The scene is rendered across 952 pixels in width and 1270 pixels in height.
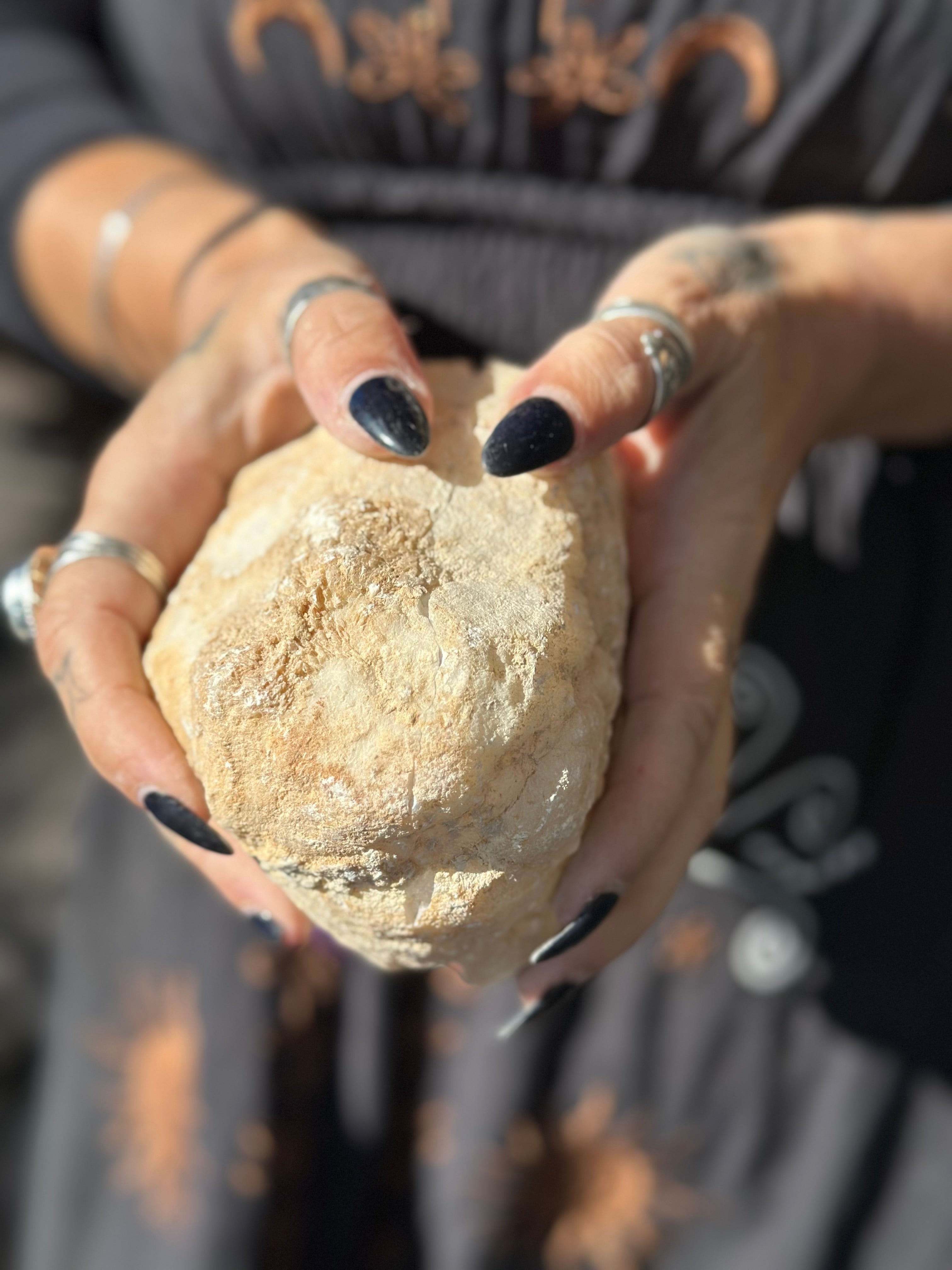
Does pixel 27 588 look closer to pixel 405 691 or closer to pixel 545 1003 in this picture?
pixel 405 691

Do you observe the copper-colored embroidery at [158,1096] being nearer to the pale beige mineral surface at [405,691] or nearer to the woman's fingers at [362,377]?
the pale beige mineral surface at [405,691]

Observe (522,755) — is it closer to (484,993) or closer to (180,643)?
(180,643)

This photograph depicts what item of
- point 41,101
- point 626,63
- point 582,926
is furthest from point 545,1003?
point 41,101

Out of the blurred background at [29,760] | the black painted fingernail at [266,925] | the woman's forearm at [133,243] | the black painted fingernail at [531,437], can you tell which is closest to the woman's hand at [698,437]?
the black painted fingernail at [531,437]

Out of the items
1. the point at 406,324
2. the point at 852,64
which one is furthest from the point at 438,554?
the point at 852,64

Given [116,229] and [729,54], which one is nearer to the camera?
[729,54]
